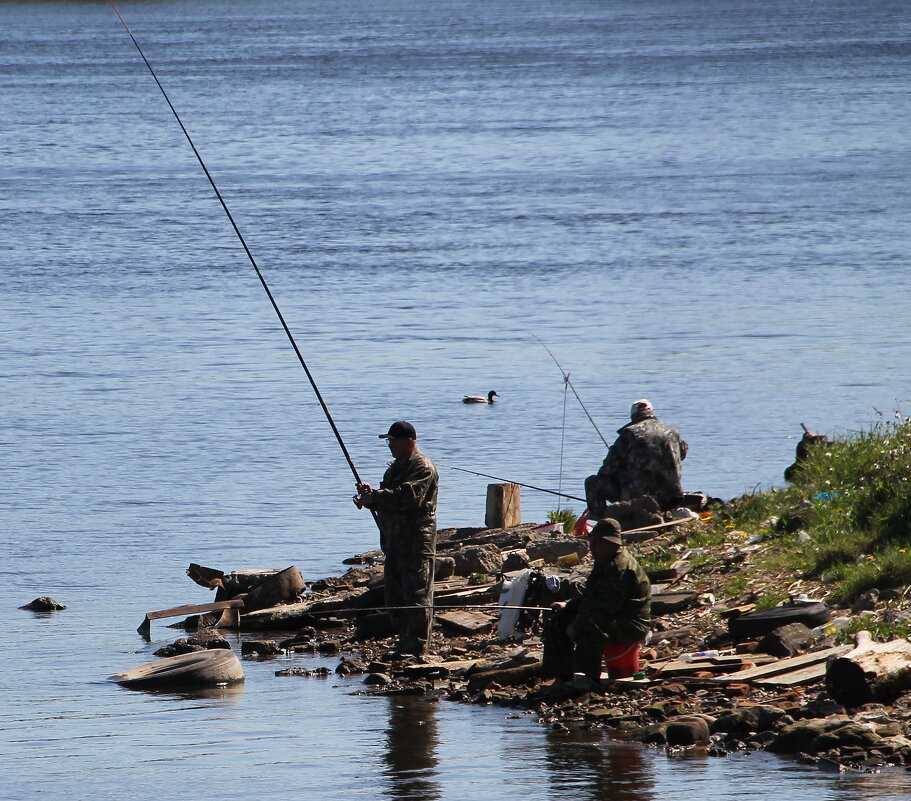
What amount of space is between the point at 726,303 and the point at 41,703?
20457mm

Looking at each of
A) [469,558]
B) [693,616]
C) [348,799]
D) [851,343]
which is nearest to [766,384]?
[851,343]

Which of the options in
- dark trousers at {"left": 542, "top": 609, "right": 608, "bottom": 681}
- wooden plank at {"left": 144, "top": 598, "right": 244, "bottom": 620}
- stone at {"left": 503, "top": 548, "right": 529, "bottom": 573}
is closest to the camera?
dark trousers at {"left": 542, "top": 609, "right": 608, "bottom": 681}

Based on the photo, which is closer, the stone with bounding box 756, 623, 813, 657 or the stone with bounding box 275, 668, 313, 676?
the stone with bounding box 756, 623, 813, 657

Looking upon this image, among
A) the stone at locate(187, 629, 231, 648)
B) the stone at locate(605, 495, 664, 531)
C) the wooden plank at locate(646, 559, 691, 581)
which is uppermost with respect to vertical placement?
the stone at locate(605, 495, 664, 531)

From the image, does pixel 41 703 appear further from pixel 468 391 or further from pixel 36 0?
pixel 36 0

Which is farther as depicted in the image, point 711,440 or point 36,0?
point 36,0

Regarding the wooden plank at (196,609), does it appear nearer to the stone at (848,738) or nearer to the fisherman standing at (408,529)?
the fisherman standing at (408,529)

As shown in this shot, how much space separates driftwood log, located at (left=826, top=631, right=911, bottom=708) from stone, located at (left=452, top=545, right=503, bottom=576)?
4.38m

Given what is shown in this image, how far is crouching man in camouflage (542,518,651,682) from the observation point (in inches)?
365

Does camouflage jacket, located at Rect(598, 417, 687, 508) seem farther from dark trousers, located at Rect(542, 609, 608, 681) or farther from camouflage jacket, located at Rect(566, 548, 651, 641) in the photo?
camouflage jacket, located at Rect(566, 548, 651, 641)

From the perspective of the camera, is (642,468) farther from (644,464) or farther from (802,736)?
(802,736)

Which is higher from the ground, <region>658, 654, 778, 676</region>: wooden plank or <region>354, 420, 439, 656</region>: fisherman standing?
<region>354, 420, 439, 656</region>: fisherman standing

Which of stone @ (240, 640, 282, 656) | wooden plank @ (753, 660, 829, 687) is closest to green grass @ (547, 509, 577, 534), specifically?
stone @ (240, 640, 282, 656)

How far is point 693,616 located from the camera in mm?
10883
